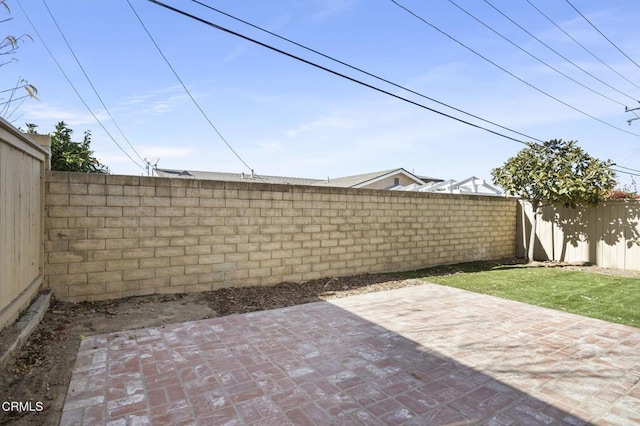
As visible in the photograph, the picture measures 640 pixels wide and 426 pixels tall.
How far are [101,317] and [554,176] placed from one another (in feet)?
37.1

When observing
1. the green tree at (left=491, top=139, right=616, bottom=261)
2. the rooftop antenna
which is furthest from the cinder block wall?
the rooftop antenna

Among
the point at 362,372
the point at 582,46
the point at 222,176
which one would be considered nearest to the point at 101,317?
the point at 362,372

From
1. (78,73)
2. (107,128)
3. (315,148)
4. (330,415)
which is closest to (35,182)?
(330,415)

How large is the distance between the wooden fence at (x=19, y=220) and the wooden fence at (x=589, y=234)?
13052 mm

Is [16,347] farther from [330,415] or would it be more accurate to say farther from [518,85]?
[518,85]

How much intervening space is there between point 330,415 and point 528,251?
11094mm

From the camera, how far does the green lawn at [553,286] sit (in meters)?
5.48

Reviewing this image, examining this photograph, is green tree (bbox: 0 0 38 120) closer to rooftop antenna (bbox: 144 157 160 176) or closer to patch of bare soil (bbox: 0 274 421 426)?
patch of bare soil (bbox: 0 274 421 426)

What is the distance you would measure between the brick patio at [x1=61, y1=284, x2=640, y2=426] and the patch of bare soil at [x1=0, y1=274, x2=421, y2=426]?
0.18m

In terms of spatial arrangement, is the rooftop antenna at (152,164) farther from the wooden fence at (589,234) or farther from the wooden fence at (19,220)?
the wooden fence at (589,234)

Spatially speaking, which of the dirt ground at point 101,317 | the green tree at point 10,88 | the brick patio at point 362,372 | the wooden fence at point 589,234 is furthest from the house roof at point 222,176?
the brick patio at point 362,372

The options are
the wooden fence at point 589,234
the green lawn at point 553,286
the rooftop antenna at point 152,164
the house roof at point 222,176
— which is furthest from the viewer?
the house roof at point 222,176

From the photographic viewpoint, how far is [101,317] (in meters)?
4.59

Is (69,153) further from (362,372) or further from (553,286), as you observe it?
(553,286)
